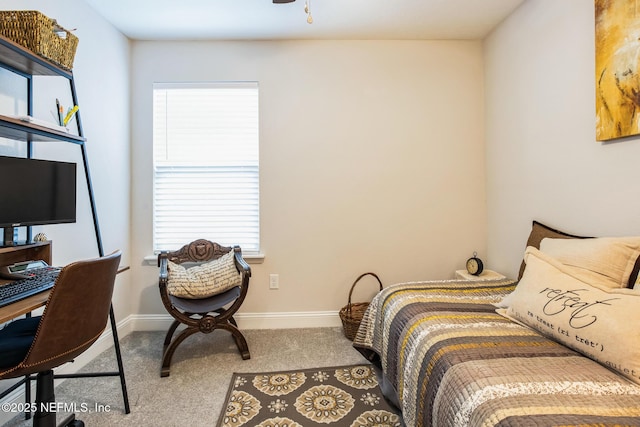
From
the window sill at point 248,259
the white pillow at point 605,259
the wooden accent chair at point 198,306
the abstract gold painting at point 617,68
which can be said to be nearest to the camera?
the white pillow at point 605,259

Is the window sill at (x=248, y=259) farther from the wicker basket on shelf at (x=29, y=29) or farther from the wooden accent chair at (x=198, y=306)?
the wicker basket on shelf at (x=29, y=29)

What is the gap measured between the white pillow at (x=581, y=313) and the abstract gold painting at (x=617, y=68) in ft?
2.77

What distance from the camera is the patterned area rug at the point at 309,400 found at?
162 cm

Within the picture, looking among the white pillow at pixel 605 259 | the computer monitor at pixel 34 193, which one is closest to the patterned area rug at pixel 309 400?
the white pillow at pixel 605 259

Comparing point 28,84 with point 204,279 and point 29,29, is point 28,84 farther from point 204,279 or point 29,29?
point 204,279

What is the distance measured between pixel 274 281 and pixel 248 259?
0.31m

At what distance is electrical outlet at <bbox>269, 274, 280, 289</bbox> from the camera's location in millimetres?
2814

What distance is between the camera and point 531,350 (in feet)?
3.98

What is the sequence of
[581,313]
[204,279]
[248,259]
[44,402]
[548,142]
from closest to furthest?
[581,313] < [44,402] < [548,142] < [204,279] < [248,259]

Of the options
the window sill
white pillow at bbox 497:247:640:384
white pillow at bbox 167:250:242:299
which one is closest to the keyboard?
white pillow at bbox 167:250:242:299

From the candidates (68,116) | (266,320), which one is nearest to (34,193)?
(68,116)

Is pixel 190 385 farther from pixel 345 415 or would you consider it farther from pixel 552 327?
pixel 552 327

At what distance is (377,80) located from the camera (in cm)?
282

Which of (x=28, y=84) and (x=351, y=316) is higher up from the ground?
(x=28, y=84)
